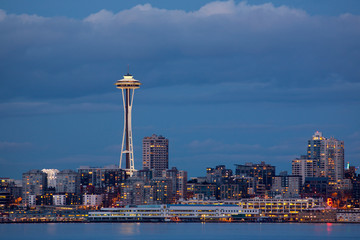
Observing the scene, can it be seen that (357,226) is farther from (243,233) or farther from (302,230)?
(243,233)

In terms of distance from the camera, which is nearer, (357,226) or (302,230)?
(302,230)

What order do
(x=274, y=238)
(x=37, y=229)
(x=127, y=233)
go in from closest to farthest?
(x=274, y=238) < (x=127, y=233) < (x=37, y=229)

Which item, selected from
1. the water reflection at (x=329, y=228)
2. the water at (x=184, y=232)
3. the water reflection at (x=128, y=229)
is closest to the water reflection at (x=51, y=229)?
the water at (x=184, y=232)

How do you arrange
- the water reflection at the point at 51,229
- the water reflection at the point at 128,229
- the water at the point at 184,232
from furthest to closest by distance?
the water reflection at the point at 51,229, the water reflection at the point at 128,229, the water at the point at 184,232

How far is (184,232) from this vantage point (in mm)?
172875

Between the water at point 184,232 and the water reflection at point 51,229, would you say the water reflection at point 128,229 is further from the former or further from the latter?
the water reflection at point 51,229

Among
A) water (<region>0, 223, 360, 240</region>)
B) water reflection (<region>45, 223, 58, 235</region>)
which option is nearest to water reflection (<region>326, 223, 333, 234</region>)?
water (<region>0, 223, 360, 240</region>)

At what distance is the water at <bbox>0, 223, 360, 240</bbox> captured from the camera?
161500mm

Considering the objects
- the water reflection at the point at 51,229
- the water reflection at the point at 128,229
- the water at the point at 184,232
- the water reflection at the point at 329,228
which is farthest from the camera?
the water reflection at the point at 329,228

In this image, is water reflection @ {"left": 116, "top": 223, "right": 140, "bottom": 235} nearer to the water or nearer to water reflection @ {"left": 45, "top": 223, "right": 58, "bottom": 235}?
the water

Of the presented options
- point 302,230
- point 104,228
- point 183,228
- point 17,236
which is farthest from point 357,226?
point 17,236

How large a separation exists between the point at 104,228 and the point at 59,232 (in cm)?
1326

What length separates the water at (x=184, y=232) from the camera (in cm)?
16150

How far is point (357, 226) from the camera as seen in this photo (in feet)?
639
